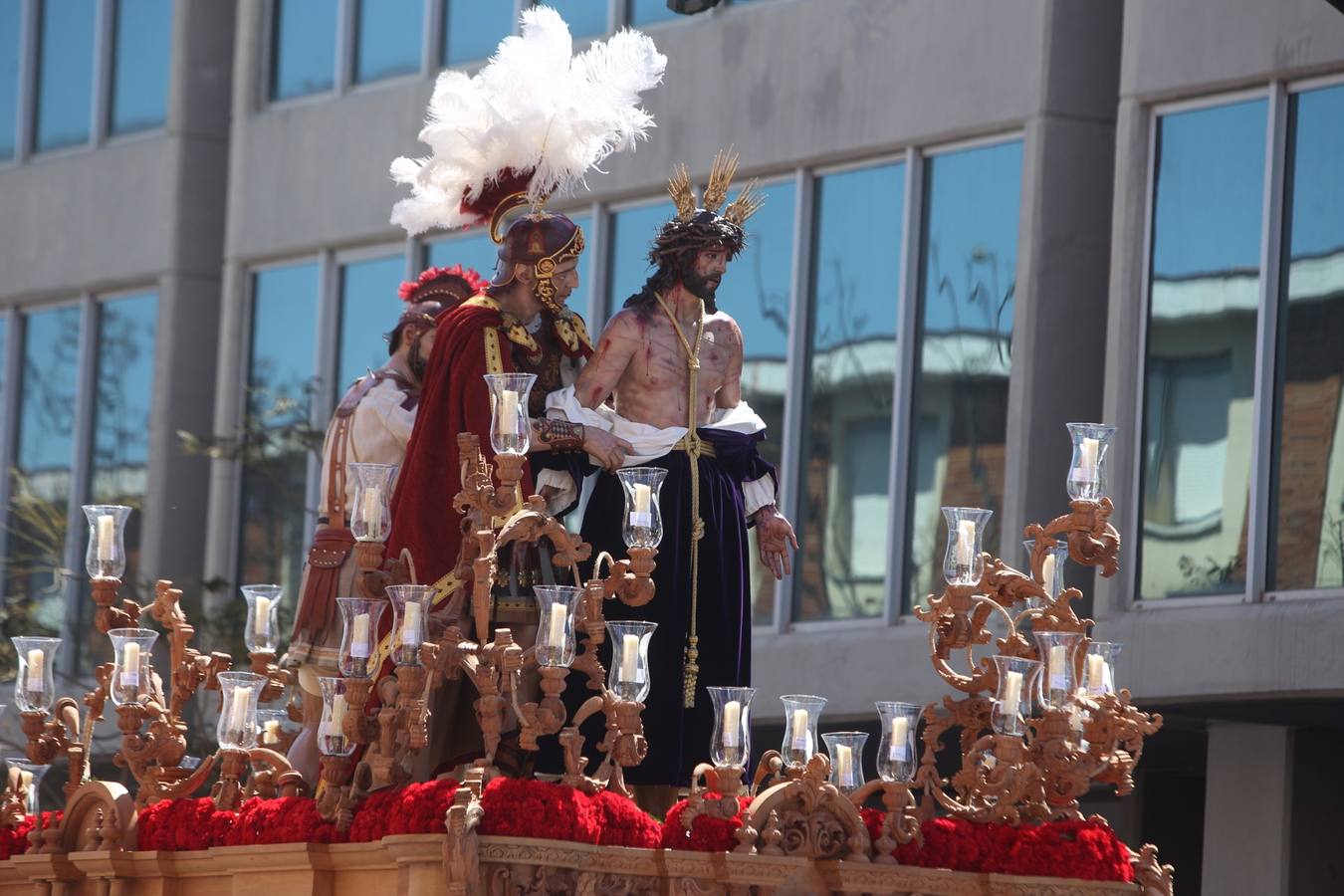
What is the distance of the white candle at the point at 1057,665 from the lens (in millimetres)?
8867

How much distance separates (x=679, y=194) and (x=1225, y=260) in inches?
234

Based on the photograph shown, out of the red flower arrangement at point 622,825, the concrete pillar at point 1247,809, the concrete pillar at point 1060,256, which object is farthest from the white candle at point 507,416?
the concrete pillar at point 1247,809

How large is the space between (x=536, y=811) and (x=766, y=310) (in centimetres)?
910

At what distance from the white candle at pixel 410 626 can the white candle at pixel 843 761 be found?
1441mm

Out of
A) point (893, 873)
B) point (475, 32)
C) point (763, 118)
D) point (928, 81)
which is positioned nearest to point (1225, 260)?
point (928, 81)

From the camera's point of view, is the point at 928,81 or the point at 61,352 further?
the point at 61,352

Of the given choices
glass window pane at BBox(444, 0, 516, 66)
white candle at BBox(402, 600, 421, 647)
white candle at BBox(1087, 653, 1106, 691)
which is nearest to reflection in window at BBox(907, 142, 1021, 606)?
glass window pane at BBox(444, 0, 516, 66)

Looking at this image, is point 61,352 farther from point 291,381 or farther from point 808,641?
point 808,641

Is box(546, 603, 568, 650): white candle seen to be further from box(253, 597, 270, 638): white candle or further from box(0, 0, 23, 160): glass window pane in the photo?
box(0, 0, 23, 160): glass window pane

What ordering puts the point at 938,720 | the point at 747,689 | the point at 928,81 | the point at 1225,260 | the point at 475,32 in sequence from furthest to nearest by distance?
the point at 475,32
the point at 928,81
the point at 1225,260
the point at 938,720
the point at 747,689

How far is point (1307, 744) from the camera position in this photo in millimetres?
16141

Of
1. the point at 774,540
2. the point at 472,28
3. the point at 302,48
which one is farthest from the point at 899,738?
the point at 302,48

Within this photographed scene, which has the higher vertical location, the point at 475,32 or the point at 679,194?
the point at 475,32

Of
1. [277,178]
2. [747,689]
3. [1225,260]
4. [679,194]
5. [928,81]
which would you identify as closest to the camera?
[747,689]
